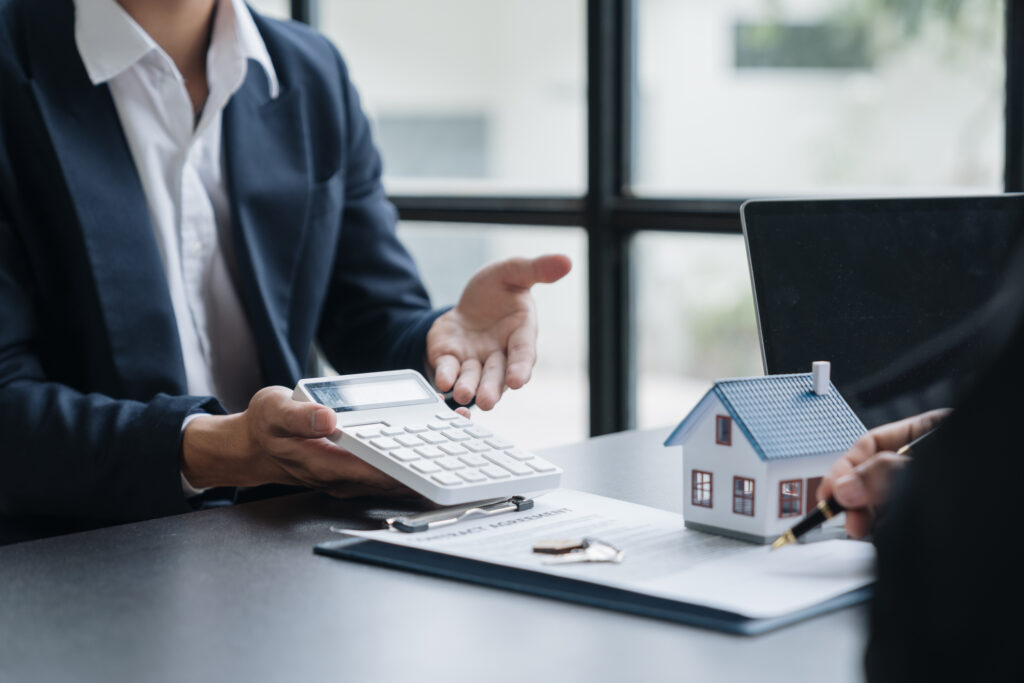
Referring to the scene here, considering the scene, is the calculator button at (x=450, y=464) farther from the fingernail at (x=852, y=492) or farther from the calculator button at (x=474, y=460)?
the fingernail at (x=852, y=492)

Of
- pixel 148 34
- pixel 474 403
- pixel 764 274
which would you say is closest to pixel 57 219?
pixel 148 34

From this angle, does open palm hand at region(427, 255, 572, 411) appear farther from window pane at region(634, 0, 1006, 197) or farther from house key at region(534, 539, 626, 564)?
window pane at region(634, 0, 1006, 197)

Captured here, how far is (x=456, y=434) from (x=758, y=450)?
266 mm

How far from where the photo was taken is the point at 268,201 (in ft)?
4.81

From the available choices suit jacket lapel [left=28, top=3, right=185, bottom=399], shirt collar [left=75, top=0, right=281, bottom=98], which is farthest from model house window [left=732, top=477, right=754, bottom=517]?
shirt collar [left=75, top=0, right=281, bottom=98]

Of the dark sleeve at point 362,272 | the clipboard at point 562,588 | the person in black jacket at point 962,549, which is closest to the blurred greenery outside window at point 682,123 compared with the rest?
the dark sleeve at point 362,272

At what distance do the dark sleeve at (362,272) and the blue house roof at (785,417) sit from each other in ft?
2.41

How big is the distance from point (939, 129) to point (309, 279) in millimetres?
1122

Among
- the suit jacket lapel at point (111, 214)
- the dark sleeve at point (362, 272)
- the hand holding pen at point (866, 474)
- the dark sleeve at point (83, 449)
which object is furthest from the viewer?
the dark sleeve at point (362, 272)

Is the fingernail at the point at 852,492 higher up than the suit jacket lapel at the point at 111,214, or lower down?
lower down

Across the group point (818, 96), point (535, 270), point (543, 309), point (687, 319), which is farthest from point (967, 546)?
point (543, 309)

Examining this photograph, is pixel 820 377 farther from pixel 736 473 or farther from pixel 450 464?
pixel 450 464

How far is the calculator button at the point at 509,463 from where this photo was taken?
0.92m

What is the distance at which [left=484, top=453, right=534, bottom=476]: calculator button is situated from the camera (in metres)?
0.92
